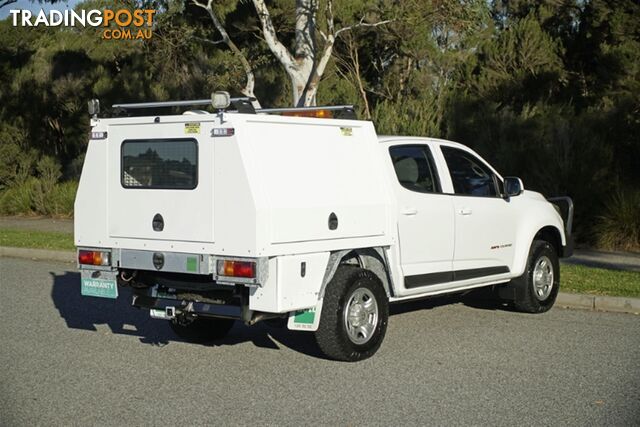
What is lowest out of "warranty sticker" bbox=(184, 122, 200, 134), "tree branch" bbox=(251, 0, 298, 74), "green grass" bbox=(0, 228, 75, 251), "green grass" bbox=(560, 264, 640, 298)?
"green grass" bbox=(560, 264, 640, 298)

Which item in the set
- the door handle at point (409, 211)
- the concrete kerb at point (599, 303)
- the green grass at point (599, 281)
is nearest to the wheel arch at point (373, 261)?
the door handle at point (409, 211)

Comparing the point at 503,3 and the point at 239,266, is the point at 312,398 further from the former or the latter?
the point at 503,3

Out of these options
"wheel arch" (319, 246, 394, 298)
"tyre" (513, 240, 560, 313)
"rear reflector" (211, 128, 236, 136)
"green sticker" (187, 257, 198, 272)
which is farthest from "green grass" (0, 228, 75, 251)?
"rear reflector" (211, 128, 236, 136)

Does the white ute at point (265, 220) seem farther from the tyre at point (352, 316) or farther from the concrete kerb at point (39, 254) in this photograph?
the concrete kerb at point (39, 254)

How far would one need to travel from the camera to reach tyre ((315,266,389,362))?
7926 millimetres

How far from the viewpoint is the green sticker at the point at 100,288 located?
8250 millimetres

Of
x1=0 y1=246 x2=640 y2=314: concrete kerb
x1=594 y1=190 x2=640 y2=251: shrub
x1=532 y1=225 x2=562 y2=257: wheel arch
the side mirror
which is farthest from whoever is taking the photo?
x1=594 y1=190 x2=640 y2=251: shrub

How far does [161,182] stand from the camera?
26.0ft

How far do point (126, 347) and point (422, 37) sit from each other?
24123 millimetres

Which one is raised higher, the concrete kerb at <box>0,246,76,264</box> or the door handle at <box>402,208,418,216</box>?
the door handle at <box>402,208,418,216</box>

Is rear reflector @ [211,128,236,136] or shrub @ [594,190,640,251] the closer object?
rear reflector @ [211,128,236,136]

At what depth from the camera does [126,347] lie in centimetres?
894

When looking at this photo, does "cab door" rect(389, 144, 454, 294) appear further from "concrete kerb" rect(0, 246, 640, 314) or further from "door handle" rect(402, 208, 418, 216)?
"concrete kerb" rect(0, 246, 640, 314)

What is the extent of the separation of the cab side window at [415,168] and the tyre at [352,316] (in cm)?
120
